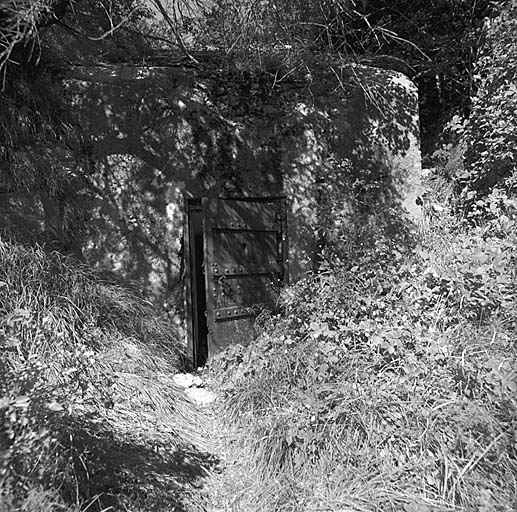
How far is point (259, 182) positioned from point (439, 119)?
3457 millimetres

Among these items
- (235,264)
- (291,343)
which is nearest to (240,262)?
(235,264)

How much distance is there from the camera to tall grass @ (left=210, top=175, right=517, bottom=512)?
6.60ft

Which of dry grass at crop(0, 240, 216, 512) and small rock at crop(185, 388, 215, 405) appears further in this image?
small rock at crop(185, 388, 215, 405)

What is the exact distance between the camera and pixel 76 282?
11.8ft

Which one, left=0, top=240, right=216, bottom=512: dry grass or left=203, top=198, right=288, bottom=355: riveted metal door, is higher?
left=203, top=198, right=288, bottom=355: riveted metal door

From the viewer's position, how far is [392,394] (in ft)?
7.80

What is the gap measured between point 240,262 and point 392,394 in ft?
7.12

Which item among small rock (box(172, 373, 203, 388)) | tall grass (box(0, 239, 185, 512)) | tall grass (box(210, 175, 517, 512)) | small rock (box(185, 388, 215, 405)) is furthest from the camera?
small rock (box(172, 373, 203, 388))

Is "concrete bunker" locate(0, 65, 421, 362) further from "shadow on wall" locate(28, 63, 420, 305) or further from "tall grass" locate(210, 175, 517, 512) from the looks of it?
"tall grass" locate(210, 175, 517, 512)

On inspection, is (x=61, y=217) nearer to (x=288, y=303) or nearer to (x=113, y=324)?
(x=113, y=324)

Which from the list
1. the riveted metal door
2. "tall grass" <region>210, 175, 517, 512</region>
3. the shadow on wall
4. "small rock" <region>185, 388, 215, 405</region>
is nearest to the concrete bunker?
the shadow on wall

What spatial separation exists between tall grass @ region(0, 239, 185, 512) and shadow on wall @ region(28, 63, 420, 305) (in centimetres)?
52

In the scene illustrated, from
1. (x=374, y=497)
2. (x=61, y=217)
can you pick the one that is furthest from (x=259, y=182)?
(x=374, y=497)

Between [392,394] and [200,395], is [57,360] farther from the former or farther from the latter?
[392,394]
